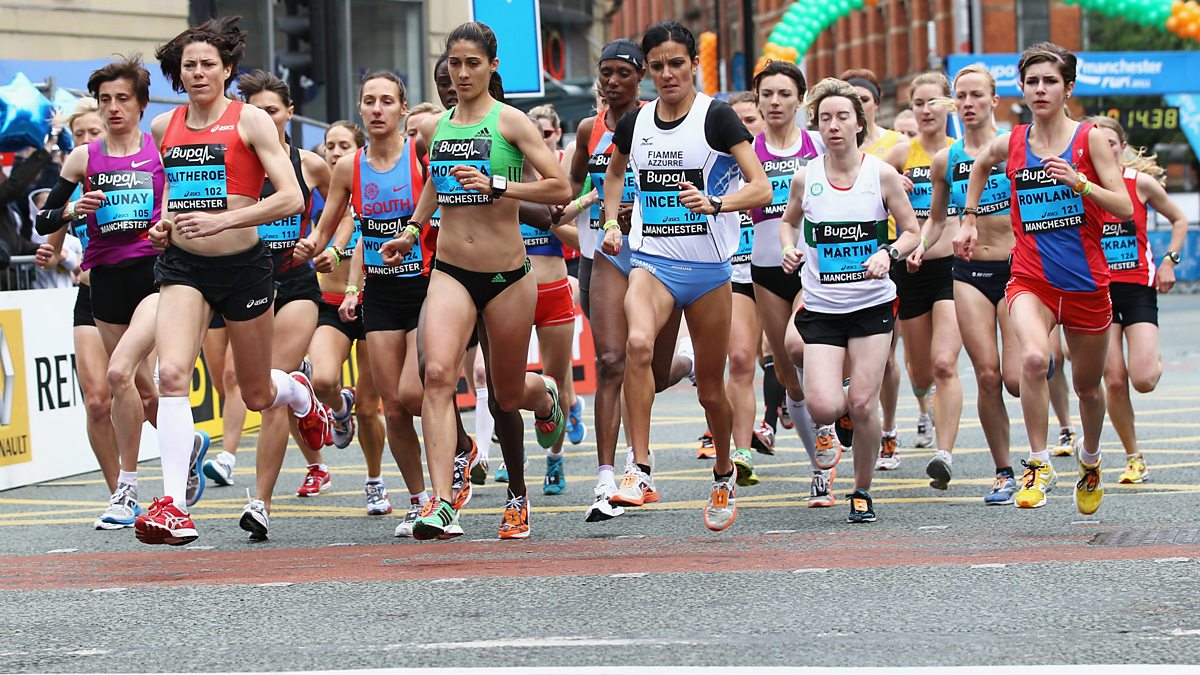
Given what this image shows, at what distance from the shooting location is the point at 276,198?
8391 millimetres

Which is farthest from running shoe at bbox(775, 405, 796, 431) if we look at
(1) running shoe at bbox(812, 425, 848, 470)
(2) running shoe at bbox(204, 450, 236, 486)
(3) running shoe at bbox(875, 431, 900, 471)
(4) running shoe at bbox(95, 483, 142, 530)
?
(4) running shoe at bbox(95, 483, 142, 530)

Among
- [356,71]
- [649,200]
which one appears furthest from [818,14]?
[649,200]

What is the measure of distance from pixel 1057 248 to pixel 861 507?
57.6 inches

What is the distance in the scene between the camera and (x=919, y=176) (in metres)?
11.3

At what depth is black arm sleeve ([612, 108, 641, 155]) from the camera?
8984 mm

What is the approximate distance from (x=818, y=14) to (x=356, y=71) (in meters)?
10.7

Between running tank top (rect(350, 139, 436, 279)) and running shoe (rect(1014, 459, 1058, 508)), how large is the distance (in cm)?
295

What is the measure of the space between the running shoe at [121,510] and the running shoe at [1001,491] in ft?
13.7

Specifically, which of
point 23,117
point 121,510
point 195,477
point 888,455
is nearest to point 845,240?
point 888,455

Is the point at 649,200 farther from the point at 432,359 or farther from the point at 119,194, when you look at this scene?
the point at 119,194

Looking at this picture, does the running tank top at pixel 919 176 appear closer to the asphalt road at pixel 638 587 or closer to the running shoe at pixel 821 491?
the asphalt road at pixel 638 587

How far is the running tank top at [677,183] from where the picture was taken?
8.77 metres

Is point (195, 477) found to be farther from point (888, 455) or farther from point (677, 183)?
point (888, 455)

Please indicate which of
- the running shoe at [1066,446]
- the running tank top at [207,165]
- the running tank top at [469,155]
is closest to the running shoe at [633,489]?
the running tank top at [469,155]
